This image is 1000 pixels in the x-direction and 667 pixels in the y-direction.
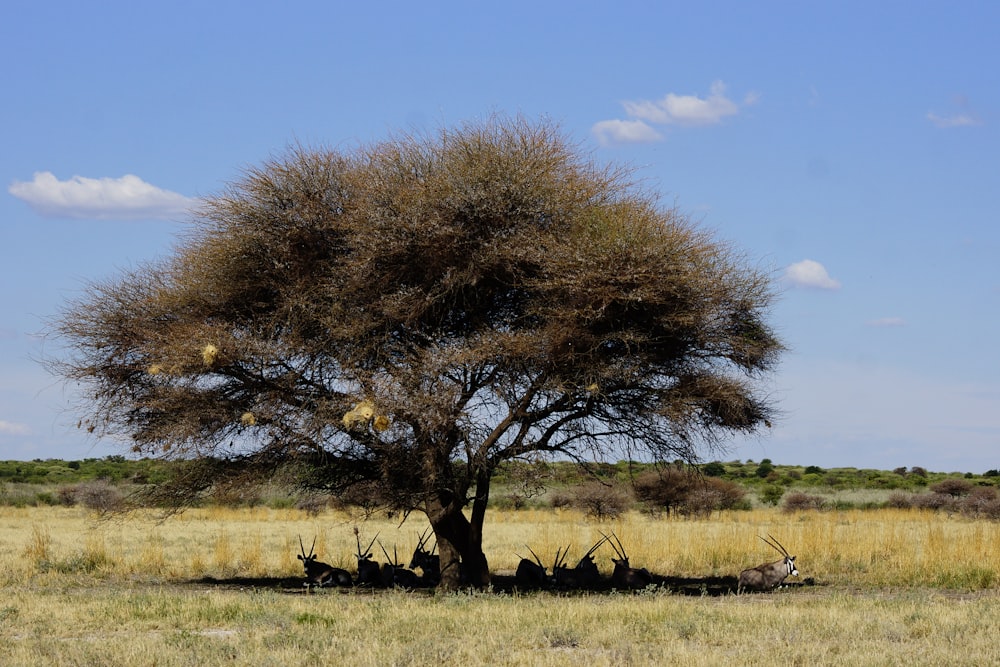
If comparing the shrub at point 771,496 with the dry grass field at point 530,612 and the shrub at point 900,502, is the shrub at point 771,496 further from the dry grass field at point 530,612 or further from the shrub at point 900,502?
the dry grass field at point 530,612

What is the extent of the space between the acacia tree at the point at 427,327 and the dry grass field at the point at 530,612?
2549 mm

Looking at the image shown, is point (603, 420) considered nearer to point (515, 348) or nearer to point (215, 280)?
point (515, 348)

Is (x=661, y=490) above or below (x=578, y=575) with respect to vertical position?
above

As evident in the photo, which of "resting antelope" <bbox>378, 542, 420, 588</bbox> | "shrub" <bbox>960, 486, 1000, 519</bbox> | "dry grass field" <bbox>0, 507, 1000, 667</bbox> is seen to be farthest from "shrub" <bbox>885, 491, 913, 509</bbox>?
"resting antelope" <bbox>378, 542, 420, 588</bbox>

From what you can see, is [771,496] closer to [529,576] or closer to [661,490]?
[661,490]

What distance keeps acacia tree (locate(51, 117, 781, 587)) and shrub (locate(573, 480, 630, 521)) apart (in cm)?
2081

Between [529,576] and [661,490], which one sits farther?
[661,490]

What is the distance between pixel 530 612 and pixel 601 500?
2827 centimetres

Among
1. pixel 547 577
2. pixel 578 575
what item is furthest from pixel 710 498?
pixel 578 575

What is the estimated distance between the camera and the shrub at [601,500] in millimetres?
40719

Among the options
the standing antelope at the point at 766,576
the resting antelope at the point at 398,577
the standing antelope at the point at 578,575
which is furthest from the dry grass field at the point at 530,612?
the standing antelope at the point at 578,575

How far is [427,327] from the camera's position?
61.0 ft

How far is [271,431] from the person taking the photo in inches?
728

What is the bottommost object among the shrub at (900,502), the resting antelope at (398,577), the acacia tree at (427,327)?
the resting antelope at (398,577)
